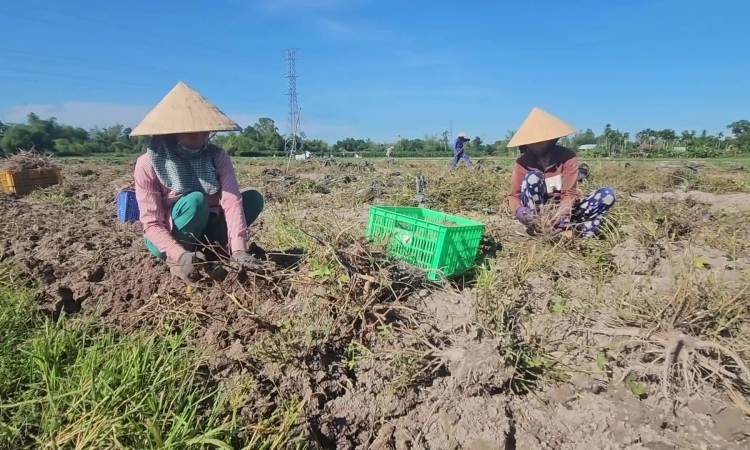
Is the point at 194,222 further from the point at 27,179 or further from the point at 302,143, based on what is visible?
the point at 302,143

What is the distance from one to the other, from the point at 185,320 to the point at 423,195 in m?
3.53

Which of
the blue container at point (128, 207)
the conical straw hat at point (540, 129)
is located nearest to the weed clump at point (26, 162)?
the blue container at point (128, 207)

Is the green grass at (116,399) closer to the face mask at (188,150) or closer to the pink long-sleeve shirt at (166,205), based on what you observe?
the pink long-sleeve shirt at (166,205)

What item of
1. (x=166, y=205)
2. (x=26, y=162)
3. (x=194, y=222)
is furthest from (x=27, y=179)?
(x=194, y=222)

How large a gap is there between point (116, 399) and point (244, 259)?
29.3 inches

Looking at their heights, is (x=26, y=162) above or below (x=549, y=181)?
below

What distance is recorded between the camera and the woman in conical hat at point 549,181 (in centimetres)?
293

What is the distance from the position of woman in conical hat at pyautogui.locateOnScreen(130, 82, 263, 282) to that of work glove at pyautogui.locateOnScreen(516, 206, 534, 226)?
1.77 m

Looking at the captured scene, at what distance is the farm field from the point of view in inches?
51.4

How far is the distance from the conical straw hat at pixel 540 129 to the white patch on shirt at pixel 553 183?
316mm

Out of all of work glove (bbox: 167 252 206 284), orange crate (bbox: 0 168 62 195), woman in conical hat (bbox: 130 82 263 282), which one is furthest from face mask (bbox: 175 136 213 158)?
orange crate (bbox: 0 168 62 195)

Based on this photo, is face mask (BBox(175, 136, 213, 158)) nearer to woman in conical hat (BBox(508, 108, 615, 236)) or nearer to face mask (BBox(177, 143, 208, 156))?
face mask (BBox(177, 143, 208, 156))

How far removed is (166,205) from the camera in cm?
218

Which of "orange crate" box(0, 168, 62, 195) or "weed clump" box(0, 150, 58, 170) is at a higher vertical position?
"weed clump" box(0, 150, 58, 170)
